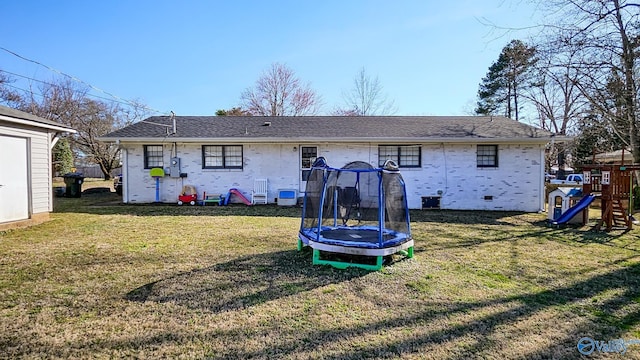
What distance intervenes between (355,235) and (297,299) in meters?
Result: 2.14

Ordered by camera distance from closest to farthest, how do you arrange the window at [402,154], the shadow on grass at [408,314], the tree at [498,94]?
the shadow on grass at [408,314], the window at [402,154], the tree at [498,94]

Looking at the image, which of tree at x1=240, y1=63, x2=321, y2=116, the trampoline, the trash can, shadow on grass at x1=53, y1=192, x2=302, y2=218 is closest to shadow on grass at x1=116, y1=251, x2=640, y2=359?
the trampoline

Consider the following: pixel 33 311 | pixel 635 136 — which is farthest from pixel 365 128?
pixel 33 311

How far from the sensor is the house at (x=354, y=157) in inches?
447

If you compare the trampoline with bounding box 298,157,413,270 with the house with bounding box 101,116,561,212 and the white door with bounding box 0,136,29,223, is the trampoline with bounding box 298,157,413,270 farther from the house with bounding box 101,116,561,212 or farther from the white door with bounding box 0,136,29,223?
the white door with bounding box 0,136,29,223

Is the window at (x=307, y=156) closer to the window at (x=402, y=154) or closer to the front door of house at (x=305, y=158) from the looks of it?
the front door of house at (x=305, y=158)

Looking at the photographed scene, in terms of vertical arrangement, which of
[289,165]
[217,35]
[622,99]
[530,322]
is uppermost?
[217,35]

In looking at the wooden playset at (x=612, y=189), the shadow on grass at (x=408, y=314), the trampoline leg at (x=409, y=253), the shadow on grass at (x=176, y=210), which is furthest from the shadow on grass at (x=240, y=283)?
the wooden playset at (x=612, y=189)

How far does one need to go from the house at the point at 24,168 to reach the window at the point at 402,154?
9.60 meters

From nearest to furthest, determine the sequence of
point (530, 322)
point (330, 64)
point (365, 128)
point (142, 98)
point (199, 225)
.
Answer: point (530, 322) → point (199, 225) → point (365, 128) → point (330, 64) → point (142, 98)

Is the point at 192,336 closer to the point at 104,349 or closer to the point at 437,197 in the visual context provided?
the point at 104,349

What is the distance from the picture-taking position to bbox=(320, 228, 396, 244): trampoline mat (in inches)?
203

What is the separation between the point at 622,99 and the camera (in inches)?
372

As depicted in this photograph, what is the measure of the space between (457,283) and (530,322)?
107cm
